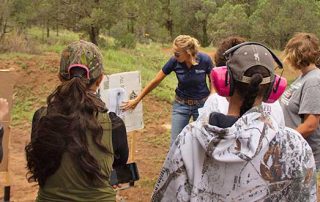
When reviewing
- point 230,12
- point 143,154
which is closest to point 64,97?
point 143,154

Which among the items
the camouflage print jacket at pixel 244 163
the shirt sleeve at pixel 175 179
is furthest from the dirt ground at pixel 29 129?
the camouflage print jacket at pixel 244 163

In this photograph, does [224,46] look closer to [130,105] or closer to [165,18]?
[130,105]

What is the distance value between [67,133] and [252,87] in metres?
0.81

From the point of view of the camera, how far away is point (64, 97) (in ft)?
6.77

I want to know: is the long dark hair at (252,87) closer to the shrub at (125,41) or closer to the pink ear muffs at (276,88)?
the pink ear muffs at (276,88)

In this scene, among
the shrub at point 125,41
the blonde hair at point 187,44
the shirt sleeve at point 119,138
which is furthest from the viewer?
the shrub at point 125,41

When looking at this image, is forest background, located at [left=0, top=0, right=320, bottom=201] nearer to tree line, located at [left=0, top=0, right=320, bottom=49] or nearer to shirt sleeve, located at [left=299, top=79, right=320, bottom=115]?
tree line, located at [left=0, top=0, right=320, bottom=49]

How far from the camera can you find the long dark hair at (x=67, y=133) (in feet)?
6.57

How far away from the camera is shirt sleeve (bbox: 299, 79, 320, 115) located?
10.1 ft

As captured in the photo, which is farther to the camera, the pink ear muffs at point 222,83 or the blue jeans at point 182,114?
the blue jeans at point 182,114

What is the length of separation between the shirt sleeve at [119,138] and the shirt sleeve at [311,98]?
4.37 feet

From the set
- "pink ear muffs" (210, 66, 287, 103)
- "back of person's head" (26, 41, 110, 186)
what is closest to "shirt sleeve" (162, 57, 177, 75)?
"back of person's head" (26, 41, 110, 186)

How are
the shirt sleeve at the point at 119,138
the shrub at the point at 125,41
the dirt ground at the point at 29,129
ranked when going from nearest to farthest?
the shirt sleeve at the point at 119,138 → the dirt ground at the point at 29,129 → the shrub at the point at 125,41

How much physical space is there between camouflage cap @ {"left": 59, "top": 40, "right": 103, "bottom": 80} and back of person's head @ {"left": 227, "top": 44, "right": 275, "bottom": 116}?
2.44 feet
